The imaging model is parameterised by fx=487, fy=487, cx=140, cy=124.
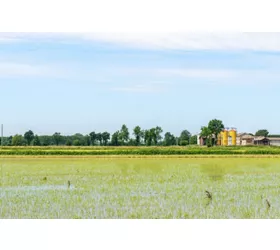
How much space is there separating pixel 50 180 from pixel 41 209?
4858 mm

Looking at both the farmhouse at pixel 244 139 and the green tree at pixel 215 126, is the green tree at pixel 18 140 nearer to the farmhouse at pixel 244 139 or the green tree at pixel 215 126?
the green tree at pixel 215 126

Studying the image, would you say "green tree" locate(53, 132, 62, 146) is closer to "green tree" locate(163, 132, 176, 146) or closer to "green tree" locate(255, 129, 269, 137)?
"green tree" locate(163, 132, 176, 146)

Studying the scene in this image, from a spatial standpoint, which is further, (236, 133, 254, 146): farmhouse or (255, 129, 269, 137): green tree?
(255, 129, 269, 137): green tree

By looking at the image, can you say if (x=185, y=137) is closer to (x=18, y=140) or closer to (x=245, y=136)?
(x=245, y=136)

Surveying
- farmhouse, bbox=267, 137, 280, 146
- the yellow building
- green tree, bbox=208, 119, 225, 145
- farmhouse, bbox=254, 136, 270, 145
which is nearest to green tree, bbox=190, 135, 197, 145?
the yellow building

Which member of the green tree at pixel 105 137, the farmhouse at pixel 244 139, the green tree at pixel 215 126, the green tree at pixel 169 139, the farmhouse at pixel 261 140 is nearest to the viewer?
the green tree at pixel 215 126

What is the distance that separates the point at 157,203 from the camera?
9336 millimetres

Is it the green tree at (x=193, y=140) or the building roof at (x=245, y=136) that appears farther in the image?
the building roof at (x=245, y=136)

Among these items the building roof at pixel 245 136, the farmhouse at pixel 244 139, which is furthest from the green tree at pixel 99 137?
the building roof at pixel 245 136

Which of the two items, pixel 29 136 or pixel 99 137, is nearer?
pixel 29 136

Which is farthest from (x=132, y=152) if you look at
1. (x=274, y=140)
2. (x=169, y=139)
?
(x=274, y=140)
